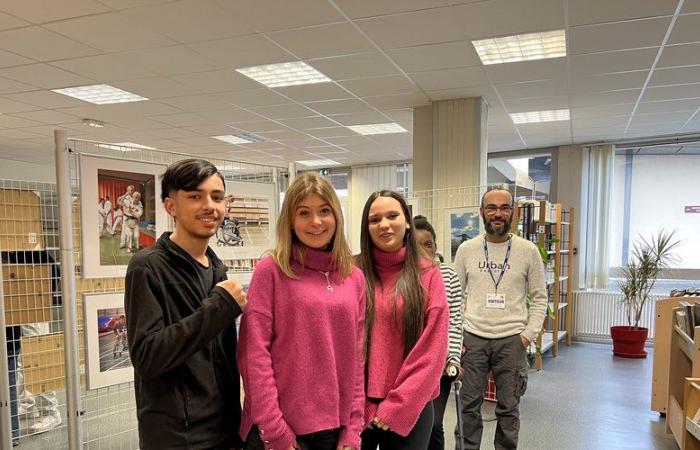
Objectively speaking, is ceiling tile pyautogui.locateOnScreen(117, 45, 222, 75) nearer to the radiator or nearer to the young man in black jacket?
the young man in black jacket

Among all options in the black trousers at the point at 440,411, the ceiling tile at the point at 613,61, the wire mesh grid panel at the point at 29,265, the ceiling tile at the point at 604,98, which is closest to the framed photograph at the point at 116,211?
the wire mesh grid panel at the point at 29,265

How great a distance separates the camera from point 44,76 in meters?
4.32

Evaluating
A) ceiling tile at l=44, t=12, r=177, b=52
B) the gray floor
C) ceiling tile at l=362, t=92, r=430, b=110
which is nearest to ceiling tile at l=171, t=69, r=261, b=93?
ceiling tile at l=44, t=12, r=177, b=52

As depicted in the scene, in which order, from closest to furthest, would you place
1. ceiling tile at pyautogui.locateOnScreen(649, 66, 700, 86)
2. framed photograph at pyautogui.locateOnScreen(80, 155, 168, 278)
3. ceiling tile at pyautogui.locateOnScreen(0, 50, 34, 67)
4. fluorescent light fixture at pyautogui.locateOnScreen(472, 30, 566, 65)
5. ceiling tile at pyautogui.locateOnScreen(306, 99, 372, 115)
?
1. framed photograph at pyautogui.locateOnScreen(80, 155, 168, 278)
2. fluorescent light fixture at pyautogui.locateOnScreen(472, 30, 566, 65)
3. ceiling tile at pyautogui.locateOnScreen(0, 50, 34, 67)
4. ceiling tile at pyautogui.locateOnScreen(649, 66, 700, 86)
5. ceiling tile at pyautogui.locateOnScreen(306, 99, 372, 115)

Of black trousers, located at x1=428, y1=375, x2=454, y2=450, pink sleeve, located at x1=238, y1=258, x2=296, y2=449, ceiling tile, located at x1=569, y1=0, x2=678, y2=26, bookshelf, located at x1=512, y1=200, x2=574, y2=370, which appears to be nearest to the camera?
pink sleeve, located at x1=238, y1=258, x2=296, y2=449

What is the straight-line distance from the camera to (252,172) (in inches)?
103

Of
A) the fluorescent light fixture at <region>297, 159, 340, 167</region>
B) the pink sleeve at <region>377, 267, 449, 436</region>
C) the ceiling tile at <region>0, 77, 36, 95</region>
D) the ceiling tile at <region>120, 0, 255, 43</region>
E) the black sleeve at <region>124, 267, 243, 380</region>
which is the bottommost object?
the pink sleeve at <region>377, 267, 449, 436</region>

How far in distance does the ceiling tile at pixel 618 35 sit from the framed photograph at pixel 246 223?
262cm

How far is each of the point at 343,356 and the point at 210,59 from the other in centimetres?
342

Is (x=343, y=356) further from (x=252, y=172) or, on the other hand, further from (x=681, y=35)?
(x=681, y=35)

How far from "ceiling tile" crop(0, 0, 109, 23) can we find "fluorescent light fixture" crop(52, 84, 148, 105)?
4.97ft

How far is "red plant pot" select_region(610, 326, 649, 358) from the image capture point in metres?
5.89

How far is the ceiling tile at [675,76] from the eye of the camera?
13.3 ft

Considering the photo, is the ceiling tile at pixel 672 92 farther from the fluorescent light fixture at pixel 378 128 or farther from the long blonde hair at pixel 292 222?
the long blonde hair at pixel 292 222
